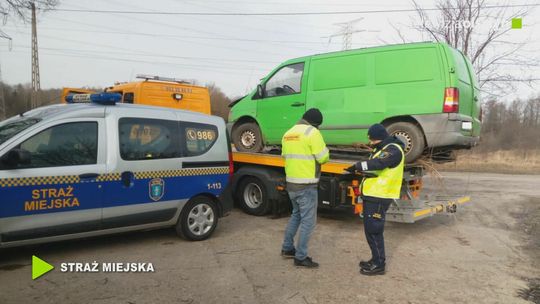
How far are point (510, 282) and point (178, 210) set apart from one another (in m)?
4.04

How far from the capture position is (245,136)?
29.0 feet

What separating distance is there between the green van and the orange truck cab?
334 cm

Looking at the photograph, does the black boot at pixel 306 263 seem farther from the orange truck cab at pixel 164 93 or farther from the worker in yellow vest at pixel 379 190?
the orange truck cab at pixel 164 93

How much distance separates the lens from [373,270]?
4770mm

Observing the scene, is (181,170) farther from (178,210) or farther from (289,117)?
(289,117)

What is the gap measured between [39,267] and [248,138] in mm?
4882

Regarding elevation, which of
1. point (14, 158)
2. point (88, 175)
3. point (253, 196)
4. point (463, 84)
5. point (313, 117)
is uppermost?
point (463, 84)

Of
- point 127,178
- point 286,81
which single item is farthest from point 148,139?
point 286,81

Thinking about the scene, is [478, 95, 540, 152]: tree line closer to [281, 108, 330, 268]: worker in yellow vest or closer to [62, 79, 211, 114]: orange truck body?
[62, 79, 211, 114]: orange truck body

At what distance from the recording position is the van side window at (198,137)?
5.87m

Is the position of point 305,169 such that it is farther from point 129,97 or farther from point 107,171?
point 129,97

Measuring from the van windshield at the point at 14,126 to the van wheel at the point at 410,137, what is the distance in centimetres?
491

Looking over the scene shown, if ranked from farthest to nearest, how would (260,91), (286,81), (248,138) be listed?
(248,138) → (260,91) → (286,81)

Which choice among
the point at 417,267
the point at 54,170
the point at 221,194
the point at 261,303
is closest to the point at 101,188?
the point at 54,170
